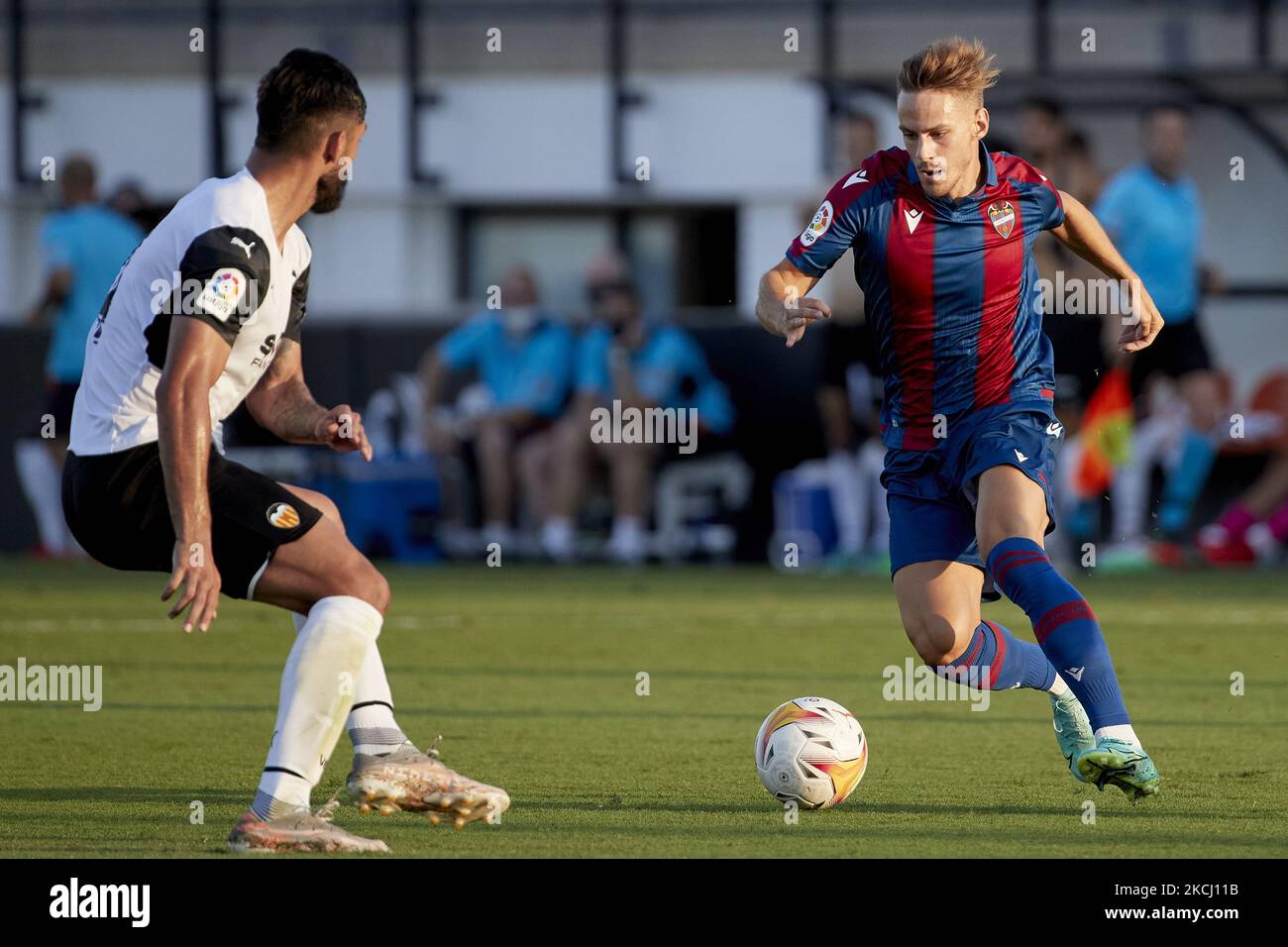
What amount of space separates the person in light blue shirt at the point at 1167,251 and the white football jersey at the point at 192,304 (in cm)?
956

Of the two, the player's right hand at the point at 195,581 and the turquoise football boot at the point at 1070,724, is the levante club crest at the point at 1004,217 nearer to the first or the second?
the turquoise football boot at the point at 1070,724

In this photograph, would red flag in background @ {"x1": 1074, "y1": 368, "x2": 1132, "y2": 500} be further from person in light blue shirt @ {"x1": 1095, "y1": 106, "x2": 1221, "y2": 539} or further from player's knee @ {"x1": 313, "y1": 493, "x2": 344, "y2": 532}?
player's knee @ {"x1": 313, "y1": 493, "x2": 344, "y2": 532}

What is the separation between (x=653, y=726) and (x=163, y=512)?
257 centimetres

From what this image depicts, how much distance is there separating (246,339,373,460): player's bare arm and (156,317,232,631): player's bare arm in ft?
2.05

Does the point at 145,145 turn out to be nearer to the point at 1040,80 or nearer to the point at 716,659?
the point at 1040,80

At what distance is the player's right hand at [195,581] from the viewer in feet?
14.9

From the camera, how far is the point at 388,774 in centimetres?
512

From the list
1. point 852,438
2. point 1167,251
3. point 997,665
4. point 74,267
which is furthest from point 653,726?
point 74,267

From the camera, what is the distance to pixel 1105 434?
48.2ft

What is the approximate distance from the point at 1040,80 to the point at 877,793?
36.8ft

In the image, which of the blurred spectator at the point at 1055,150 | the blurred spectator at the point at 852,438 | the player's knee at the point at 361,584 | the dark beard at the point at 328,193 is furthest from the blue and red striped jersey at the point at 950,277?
the blurred spectator at the point at 852,438

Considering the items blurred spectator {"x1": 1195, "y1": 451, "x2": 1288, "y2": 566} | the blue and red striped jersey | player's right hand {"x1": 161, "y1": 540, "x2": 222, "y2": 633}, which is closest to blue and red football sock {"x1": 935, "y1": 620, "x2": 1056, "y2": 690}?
the blue and red striped jersey

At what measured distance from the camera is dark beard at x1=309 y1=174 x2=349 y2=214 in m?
5.15

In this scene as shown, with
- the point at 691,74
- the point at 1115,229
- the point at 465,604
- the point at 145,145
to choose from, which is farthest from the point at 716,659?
the point at 145,145
